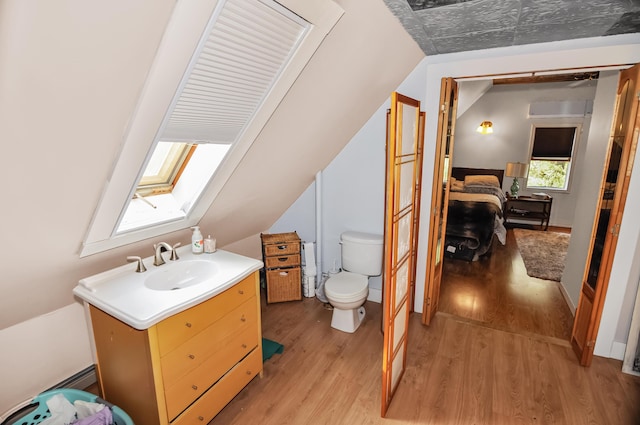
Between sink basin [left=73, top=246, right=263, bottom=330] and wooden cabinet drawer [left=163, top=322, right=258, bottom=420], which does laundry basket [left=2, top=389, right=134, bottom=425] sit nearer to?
wooden cabinet drawer [left=163, top=322, right=258, bottom=420]

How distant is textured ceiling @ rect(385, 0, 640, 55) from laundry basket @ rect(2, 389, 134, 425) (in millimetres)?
2400

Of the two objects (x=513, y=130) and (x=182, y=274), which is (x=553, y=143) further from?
(x=182, y=274)

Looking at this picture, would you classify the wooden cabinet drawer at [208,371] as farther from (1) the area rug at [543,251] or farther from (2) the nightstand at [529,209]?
(2) the nightstand at [529,209]

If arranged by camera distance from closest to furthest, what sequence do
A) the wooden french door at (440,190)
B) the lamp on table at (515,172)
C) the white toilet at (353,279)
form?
the wooden french door at (440,190), the white toilet at (353,279), the lamp on table at (515,172)

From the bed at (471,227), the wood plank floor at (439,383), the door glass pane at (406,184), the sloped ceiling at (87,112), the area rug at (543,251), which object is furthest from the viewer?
the bed at (471,227)

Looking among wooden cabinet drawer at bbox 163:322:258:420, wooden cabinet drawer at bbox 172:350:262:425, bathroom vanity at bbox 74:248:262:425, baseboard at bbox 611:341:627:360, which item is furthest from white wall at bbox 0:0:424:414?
baseboard at bbox 611:341:627:360

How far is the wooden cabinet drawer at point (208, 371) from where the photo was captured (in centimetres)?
163

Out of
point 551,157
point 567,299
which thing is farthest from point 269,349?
point 551,157

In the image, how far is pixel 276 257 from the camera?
317 cm

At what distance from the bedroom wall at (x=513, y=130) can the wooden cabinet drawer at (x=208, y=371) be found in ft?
19.8

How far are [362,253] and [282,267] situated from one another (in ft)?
2.63

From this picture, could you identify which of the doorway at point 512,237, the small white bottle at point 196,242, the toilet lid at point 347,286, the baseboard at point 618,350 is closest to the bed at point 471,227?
the doorway at point 512,237

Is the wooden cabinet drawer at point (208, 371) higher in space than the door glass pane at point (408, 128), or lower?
lower

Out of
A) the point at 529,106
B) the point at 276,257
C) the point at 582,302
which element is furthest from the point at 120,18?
the point at 529,106
